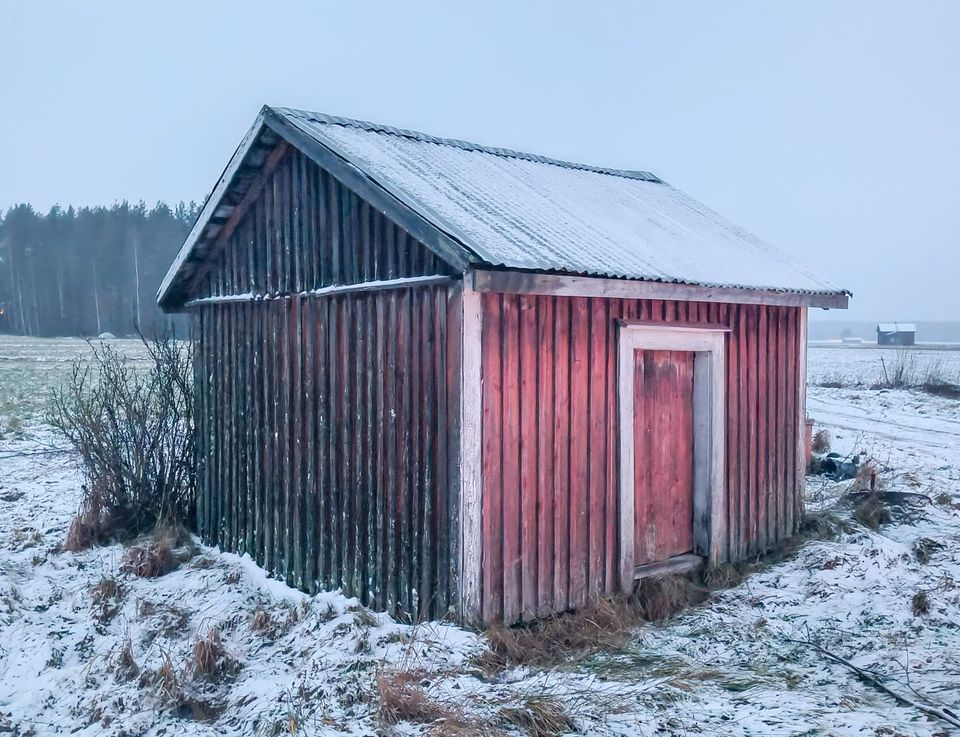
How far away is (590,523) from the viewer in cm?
622

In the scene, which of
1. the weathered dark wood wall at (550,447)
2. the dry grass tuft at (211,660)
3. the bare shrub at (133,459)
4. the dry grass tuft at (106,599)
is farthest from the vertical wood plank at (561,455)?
the bare shrub at (133,459)

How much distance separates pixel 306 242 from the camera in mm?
6930

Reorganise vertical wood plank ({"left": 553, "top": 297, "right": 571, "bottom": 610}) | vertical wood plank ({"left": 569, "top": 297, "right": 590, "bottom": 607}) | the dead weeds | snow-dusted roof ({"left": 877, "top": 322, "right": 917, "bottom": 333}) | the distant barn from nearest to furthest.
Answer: vertical wood plank ({"left": 553, "top": 297, "right": 571, "bottom": 610}) < vertical wood plank ({"left": 569, "top": 297, "right": 590, "bottom": 607}) < the dead weeds < snow-dusted roof ({"left": 877, "top": 322, "right": 917, "bottom": 333}) < the distant barn

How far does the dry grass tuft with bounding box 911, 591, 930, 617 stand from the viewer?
593cm

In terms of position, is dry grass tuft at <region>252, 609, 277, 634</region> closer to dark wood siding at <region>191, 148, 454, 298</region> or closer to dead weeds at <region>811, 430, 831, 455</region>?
dark wood siding at <region>191, 148, 454, 298</region>

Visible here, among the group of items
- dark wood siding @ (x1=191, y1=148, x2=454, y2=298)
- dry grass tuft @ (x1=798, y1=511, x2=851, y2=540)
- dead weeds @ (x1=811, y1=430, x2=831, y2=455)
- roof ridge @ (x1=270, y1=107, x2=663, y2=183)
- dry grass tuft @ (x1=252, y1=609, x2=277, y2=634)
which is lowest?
dry grass tuft @ (x1=252, y1=609, x2=277, y2=634)

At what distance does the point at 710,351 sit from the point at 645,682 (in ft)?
10.9

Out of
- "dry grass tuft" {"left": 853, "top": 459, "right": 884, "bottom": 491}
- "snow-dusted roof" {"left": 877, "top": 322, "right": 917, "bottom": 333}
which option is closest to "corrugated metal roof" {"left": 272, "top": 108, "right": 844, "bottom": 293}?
"dry grass tuft" {"left": 853, "top": 459, "right": 884, "bottom": 491}

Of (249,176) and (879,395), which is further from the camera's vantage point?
(879,395)

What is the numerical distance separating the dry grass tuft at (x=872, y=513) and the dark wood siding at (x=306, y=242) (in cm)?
555

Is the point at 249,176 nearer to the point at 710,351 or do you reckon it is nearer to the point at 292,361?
the point at 292,361

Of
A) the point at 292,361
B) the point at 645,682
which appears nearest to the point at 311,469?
the point at 292,361

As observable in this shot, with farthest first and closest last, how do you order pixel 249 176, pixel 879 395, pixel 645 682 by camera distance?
pixel 879 395 < pixel 249 176 < pixel 645 682

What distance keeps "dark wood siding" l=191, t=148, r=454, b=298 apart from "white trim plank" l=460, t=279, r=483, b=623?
0.47m
